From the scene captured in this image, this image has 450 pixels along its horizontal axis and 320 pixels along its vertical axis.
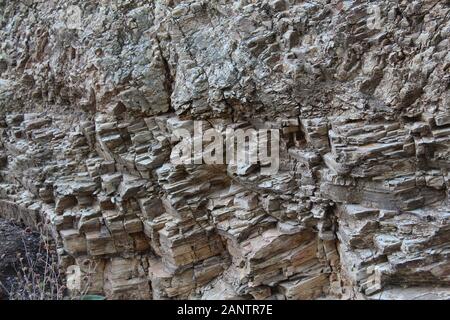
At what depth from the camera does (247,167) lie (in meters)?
6.00

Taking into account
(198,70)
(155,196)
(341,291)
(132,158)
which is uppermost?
(198,70)

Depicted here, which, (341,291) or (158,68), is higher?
(158,68)

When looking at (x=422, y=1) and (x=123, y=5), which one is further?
(x=123, y=5)

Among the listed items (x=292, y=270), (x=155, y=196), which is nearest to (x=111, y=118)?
(x=155, y=196)

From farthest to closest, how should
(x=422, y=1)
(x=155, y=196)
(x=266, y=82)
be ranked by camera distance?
(x=155, y=196)
(x=266, y=82)
(x=422, y=1)

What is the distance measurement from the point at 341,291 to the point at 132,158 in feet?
10.2

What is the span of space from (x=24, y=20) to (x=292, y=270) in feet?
20.5

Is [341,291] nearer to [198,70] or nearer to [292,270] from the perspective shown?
[292,270]

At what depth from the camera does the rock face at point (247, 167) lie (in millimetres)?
5074

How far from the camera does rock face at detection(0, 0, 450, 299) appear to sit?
5.07 m

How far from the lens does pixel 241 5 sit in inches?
237

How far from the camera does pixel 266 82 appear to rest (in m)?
5.80

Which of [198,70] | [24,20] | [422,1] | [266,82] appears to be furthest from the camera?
[24,20]

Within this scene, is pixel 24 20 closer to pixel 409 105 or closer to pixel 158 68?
pixel 158 68
